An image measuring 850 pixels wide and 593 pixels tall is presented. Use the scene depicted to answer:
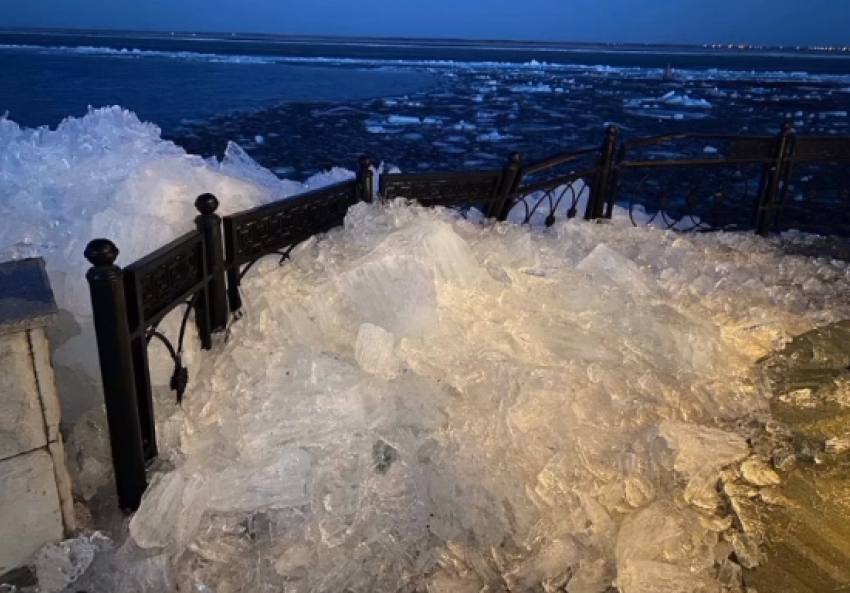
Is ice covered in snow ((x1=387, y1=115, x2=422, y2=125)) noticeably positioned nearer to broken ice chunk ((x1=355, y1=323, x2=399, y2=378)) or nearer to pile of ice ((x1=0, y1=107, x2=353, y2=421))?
pile of ice ((x1=0, y1=107, x2=353, y2=421))

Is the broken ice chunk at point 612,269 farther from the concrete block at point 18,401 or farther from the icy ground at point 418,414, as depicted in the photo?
the concrete block at point 18,401

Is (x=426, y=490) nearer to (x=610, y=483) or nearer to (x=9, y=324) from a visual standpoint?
(x=610, y=483)

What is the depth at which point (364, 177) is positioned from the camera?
504 centimetres

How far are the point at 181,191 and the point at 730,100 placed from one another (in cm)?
4022

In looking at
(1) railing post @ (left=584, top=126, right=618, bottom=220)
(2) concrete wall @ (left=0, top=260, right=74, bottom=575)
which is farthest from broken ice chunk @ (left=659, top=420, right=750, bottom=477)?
(1) railing post @ (left=584, top=126, right=618, bottom=220)

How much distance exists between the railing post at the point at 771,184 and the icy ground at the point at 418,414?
96.4 inches

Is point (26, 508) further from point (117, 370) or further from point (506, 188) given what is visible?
point (506, 188)

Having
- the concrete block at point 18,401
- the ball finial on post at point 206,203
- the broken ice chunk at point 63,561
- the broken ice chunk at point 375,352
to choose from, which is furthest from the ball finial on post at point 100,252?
the broken ice chunk at point 375,352

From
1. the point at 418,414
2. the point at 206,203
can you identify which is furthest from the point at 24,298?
the point at 418,414

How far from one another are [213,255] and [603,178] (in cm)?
463

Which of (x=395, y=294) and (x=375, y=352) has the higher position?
(x=395, y=294)

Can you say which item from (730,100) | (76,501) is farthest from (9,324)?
(730,100)

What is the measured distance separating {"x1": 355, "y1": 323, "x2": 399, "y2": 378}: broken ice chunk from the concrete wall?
4.97 ft

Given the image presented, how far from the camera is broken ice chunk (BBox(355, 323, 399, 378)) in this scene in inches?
144
